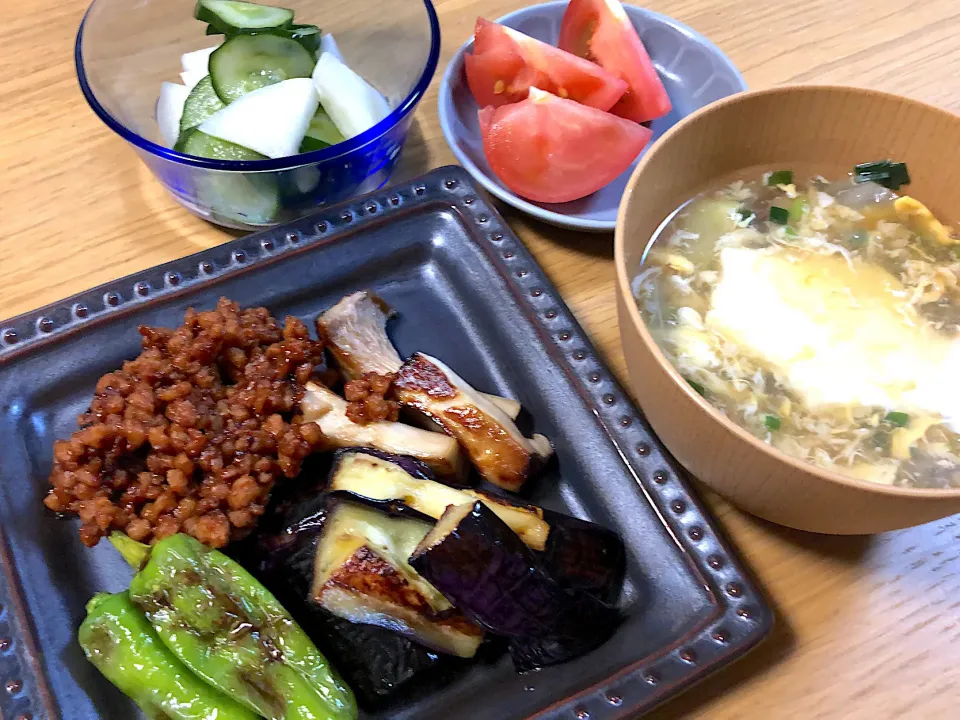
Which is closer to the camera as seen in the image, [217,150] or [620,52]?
[217,150]

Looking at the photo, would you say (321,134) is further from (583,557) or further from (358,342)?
(583,557)

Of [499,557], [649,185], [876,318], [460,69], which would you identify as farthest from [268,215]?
[876,318]

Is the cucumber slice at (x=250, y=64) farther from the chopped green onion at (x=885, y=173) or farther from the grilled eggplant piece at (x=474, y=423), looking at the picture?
the chopped green onion at (x=885, y=173)

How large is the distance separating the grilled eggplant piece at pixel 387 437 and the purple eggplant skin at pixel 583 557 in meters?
0.20

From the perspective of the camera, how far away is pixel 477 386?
1439mm

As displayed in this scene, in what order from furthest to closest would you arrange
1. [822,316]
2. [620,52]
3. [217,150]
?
[620,52]
[217,150]
[822,316]

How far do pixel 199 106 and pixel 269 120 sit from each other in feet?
0.74

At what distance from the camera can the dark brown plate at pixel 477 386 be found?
1096 millimetres

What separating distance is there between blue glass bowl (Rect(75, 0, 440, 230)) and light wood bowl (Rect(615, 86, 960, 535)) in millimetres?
594

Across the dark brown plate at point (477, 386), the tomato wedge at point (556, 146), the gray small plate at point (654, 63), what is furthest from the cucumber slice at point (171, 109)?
the tomato wedge at point (556, 146)

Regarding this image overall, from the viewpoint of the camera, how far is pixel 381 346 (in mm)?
1415

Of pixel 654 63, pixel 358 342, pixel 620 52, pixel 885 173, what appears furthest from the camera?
pixel 654 63

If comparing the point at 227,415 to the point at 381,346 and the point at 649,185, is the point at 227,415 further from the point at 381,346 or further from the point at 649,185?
the point at 649,185

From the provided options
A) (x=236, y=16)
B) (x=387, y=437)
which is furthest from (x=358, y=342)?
(x=236, y=16)
